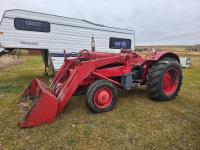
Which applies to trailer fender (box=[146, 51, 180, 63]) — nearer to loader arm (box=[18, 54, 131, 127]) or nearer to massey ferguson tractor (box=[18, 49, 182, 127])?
massey ferguson tractor (box=[18, 49, 182, 127])

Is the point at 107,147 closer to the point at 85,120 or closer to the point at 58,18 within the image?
the point at 85,120

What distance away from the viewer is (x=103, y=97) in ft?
16.0

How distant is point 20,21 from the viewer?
9133 millimetres

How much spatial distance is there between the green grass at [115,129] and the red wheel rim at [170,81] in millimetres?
470

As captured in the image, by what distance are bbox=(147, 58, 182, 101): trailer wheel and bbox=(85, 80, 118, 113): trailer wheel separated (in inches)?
47.4

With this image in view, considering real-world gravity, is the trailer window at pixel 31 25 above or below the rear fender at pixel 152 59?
above

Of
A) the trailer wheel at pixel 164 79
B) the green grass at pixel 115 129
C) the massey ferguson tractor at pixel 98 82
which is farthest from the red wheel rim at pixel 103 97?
the trailer wheel at pixel 164 79

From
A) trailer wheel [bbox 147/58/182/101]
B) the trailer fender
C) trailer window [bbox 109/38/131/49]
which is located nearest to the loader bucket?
trailer wheel [bbox 147/58/182/101]

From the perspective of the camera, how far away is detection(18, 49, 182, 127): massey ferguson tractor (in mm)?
4219

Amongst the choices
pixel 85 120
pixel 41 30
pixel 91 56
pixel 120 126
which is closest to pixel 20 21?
pixel 41 30

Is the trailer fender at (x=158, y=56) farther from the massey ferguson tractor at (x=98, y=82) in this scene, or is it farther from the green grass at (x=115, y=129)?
the green grass at (x=115, y=129)

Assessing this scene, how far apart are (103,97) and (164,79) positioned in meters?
2.13

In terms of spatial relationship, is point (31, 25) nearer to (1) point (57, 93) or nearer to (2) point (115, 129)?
(1) point (57, 93)

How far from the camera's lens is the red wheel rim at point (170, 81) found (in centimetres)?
608
